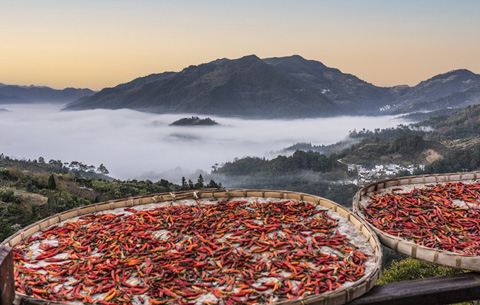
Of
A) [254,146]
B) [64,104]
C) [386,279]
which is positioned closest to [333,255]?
[386,279]

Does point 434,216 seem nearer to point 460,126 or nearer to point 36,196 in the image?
point 36,196

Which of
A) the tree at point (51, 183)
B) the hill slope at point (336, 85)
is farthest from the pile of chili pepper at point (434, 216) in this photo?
the hill slope at point (336, 85)

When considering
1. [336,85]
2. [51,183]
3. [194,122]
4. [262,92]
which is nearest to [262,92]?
[262,92]

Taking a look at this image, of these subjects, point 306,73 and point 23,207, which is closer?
point 23,207

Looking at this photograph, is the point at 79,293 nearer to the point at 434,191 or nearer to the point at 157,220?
the point at 157,220

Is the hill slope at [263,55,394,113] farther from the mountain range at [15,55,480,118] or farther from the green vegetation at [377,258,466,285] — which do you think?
the green vegetation at [377,258,466,285]

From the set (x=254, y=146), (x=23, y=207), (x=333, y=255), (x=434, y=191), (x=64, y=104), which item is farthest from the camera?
(x=64, y=104)

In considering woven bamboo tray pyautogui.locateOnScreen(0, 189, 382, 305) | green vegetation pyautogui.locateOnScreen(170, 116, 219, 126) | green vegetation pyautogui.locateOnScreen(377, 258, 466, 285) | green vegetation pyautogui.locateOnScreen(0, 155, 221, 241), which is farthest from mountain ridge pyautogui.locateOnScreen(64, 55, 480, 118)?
woven bamboo tray pyautogui.locateOnScreen(0, 189, 382, 305)
